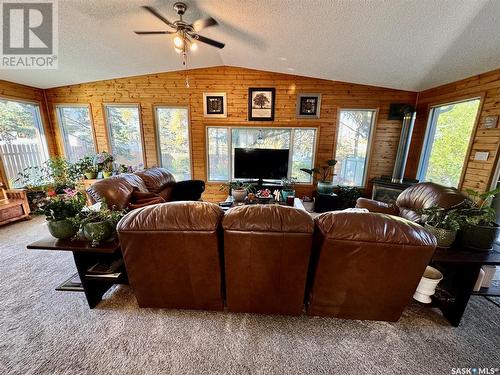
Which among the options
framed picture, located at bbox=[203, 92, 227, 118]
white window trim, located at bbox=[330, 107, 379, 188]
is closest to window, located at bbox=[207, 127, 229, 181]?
framed picture, located at bbox=[203, 92, 227, 118]

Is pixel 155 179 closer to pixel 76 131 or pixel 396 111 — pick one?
pixel 76 131

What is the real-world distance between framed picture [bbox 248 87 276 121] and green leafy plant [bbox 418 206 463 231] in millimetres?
3393

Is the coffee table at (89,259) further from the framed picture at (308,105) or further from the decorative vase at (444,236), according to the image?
the framed picture at (308,105)

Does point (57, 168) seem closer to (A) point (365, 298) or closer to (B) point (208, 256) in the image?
(B) point (208, 256)

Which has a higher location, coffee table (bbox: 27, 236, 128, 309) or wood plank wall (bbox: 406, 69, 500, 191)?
wood plank wall (bbox: 406, 69, 500, 191)

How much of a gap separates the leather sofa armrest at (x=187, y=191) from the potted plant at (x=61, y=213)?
1833mm

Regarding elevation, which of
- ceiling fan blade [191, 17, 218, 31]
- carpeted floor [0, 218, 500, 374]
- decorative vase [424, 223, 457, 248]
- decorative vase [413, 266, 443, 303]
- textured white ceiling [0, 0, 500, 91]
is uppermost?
textured white ceiling [0, 0, 500, 91]

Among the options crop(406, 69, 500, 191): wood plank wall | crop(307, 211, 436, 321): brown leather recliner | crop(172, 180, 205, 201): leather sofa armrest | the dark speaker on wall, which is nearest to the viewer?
crop(307, 211, 436, 321): brown leather recliner

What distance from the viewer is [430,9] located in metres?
1.86

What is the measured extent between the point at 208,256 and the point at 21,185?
508 cm

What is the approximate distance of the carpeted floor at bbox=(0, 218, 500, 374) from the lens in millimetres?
1207

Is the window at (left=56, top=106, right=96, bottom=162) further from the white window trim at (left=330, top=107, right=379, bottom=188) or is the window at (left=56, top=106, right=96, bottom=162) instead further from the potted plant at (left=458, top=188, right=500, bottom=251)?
the potted plant at (left=458, top=188, right=500, bottom=251)

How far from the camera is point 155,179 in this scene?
3109mm

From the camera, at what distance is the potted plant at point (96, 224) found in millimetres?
1420
